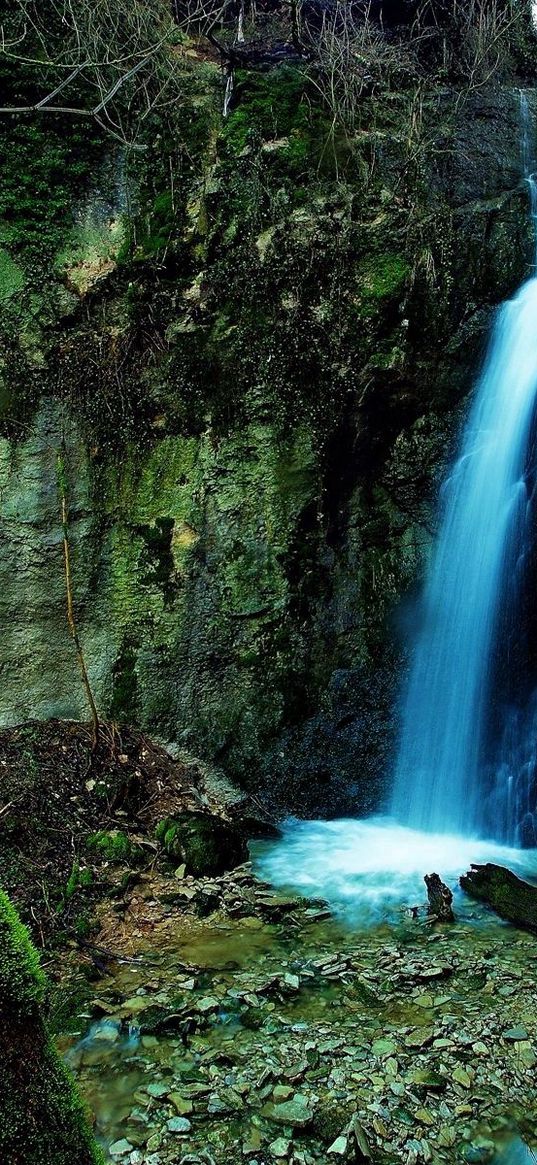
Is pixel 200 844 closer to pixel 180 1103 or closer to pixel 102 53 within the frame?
pixel 180 1103

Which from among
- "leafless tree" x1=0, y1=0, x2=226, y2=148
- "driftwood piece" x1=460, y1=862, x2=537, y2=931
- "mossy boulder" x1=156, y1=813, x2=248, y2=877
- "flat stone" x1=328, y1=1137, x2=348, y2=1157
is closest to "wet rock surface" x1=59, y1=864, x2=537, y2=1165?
"flat stone" x1=328, y1=1137, x2=348, y2=1157

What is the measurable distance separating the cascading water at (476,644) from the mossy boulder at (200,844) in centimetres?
89

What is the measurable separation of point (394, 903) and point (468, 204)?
21.2 ft

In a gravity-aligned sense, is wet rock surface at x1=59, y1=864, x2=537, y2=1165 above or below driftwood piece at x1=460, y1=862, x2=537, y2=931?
below

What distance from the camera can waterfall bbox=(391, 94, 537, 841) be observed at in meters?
7.25

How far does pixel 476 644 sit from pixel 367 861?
2.35 m

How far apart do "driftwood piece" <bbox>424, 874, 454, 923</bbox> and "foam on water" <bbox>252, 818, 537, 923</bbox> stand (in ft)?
0.60

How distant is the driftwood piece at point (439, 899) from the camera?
5.18m

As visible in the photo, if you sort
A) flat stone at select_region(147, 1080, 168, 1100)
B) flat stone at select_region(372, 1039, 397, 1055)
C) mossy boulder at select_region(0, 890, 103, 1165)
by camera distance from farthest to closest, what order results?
flat stone at select_region(372, 1039, 397, 1055) → flat stone at select_region(147, 1080, 168, 1100) → mossy boulder at select_region(0, 890, 103, 1165)

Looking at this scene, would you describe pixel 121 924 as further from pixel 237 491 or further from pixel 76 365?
pixel 76 365

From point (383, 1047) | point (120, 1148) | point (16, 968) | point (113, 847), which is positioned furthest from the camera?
point (113, 847)

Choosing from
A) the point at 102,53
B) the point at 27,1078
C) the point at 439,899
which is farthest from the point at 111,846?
the point at 102,53

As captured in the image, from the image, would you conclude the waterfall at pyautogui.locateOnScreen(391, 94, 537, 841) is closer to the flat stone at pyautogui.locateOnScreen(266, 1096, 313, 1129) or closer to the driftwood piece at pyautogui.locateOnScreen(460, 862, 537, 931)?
the driftwood piece at pyautogui.locateOnScreen(460, 862, 537, 931)

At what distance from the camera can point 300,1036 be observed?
395 cm
